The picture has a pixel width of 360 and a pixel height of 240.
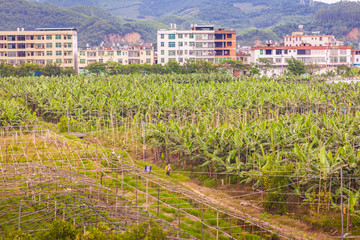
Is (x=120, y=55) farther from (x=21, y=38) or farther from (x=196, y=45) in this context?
(x=21, y=38)

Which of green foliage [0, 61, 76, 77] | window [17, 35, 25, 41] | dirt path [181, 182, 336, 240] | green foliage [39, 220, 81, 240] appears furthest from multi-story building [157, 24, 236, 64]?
green foliage [39, 220, 81, 240]

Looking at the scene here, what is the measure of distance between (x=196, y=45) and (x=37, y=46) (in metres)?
31.7

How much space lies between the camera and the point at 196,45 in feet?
306

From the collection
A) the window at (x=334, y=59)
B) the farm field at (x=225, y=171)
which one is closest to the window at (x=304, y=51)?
the window at (x=334, y=59)

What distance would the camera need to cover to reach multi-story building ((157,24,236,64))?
92000 millimetres

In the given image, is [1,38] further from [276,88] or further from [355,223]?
[355,223]

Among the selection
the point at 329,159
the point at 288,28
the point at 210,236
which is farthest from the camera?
the point at 288,28

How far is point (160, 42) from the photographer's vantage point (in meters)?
92.2

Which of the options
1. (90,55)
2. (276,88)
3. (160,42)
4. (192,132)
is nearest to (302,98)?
(276,88)

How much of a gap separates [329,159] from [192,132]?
7.84 m

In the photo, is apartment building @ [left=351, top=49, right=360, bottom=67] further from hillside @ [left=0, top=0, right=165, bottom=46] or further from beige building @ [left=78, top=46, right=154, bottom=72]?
hillside @ [left=0, top=0, right=165, bottom=46]

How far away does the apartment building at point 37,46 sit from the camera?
3504 inches

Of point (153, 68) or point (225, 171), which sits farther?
point (153, 68)

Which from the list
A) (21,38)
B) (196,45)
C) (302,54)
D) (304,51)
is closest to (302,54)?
(302,54)
